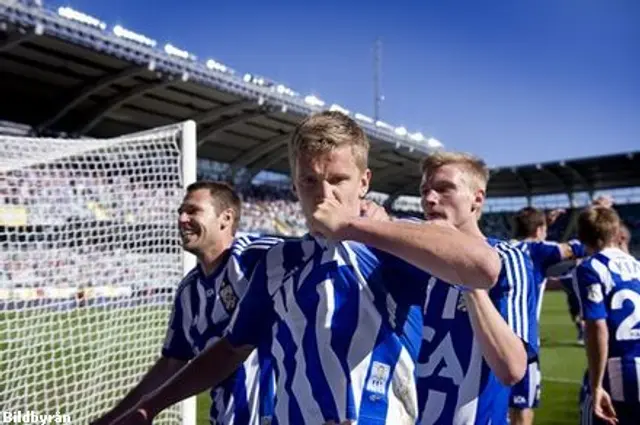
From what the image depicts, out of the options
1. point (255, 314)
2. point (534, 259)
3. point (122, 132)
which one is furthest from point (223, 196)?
point (122, 132)

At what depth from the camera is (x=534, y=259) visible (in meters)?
3.92

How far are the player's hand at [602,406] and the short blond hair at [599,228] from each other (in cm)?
74

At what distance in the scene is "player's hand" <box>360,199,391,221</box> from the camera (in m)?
1.65

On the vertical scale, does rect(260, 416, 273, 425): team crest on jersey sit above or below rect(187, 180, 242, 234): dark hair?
below

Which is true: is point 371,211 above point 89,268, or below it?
below

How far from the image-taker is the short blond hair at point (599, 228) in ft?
11.7

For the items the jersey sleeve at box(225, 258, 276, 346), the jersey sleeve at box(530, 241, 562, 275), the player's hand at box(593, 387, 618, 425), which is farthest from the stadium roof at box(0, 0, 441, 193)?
the jersey sleeve at box(225, 258, 276, 346)

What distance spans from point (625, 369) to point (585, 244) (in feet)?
2.19

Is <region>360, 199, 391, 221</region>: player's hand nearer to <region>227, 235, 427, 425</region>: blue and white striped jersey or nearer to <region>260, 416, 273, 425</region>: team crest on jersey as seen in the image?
<region>227, 235, 427, 425</region>: blue and white striped jersey

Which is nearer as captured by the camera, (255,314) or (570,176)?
(255,314)

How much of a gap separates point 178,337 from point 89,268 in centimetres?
463

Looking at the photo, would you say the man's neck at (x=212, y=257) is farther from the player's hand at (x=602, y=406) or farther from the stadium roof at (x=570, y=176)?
the stadium roof at (x=570, y=176)

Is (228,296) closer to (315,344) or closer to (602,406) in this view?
(315,344)

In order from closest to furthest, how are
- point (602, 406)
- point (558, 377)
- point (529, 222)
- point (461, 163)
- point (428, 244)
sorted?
1. point (428, 244)
2. point (461, 163)
3. point (602, 406)
4. point (529, 222)
5. point (558, 377)
